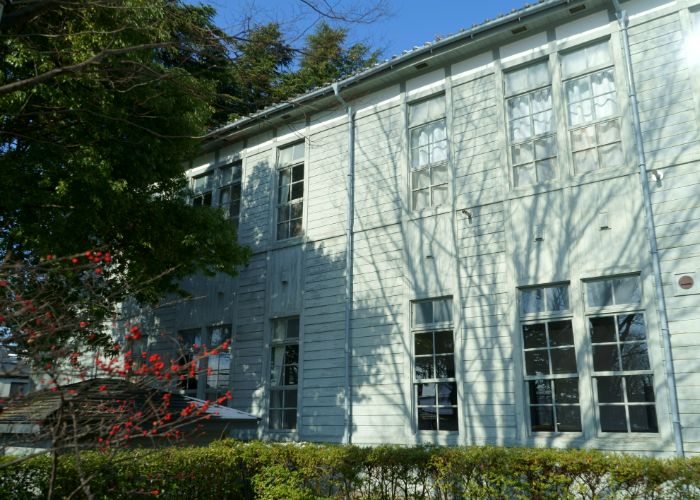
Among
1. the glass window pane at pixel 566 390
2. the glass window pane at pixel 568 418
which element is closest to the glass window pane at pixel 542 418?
the glass window pane at pixel 568 418

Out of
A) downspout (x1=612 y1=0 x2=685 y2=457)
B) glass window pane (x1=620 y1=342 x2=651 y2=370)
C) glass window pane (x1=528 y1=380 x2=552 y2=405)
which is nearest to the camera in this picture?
downspout (x1=612 y1=0 x2=685 y2=457)

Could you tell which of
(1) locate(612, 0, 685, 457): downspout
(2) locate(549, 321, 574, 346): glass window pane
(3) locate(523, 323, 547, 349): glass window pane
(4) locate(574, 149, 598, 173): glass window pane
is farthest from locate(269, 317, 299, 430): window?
(1) locate(612, 0, 685, 457): downspout

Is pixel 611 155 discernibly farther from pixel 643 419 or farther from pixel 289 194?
pixel 289 194

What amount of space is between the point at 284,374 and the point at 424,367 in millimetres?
3489

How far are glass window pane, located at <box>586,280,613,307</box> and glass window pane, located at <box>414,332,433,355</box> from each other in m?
2.86

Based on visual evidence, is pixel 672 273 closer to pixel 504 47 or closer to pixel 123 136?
pixel 504 47

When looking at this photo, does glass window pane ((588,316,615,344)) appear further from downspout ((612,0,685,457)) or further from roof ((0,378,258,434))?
roof ((0,378,258,434))

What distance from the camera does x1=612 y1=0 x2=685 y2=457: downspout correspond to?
834cm

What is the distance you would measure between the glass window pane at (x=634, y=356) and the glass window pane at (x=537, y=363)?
3.77ft

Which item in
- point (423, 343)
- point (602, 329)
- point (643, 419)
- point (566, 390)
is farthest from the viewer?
point (423, 343)

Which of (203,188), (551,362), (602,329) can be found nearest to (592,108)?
(602,329)

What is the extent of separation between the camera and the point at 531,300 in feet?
33.4

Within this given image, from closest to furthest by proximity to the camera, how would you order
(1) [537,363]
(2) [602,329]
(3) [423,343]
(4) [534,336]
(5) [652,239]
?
1. (5) [652,239]
2. (2) [602,329]
3. (1) [537,363]
4. (4) [534,336]
5. (3) [423,343]

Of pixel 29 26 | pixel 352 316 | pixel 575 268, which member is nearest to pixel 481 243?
pixel 575 268
